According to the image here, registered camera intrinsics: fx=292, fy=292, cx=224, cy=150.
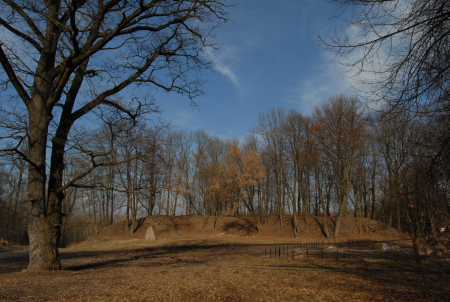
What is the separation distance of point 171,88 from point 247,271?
7.16 m

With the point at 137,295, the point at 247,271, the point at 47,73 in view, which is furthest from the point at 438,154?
the point at 47,73

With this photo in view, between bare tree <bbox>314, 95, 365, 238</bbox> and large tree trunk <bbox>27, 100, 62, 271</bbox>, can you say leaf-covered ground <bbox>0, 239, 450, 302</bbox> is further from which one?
bare tree <bbox>314, 95, 365, 238</bbox>

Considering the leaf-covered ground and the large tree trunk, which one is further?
the large tree trunk

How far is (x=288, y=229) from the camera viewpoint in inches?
1348

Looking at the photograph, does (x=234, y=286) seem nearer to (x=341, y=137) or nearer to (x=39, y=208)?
(x=39, y=208)

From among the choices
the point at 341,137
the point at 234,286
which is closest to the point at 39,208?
the point at 234,286

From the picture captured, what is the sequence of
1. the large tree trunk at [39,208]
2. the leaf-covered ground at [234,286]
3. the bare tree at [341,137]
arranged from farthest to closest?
the bare tree at [341,137]
the large tree trunk at [39,208]
the leaf-covered ground at [234,286]

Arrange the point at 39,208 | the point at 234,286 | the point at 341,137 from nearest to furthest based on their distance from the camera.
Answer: the point at 234,286, the point at 39,208, the point at 341,137

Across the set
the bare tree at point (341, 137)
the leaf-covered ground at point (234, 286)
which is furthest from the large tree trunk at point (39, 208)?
the bare tree at point (341, 137)

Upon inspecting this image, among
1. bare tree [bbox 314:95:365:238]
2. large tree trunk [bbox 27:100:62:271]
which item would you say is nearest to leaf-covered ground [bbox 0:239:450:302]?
large tree trunk [bbox 27:100:62:271]

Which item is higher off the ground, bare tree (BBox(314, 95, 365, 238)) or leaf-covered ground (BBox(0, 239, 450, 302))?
bare tree (BBox(314, 95, 365, 238))

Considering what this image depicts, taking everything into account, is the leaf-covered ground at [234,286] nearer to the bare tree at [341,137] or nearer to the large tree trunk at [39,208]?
the large tree trunk at [39,208]

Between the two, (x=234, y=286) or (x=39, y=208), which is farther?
(x=39, y=208)

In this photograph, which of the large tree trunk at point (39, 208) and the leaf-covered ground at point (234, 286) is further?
the large tree trunk at point (39, 208)
